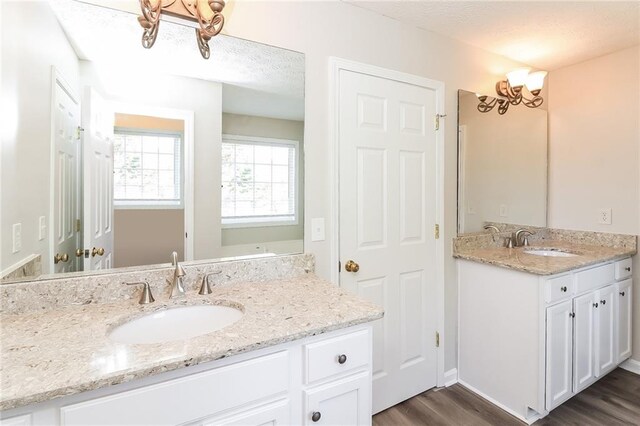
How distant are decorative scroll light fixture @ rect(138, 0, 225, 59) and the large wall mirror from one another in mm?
45

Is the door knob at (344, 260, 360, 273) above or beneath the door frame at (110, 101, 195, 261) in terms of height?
beneath

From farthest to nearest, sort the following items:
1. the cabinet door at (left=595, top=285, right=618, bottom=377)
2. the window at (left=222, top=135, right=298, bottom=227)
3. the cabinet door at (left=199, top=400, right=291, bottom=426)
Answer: the cabinet door at (left=595, top=285, right=618, bottom=377), the window at (left=222, top=135, right=298, bottom=227), the cabinet door at (left=199, top=400, right=291, bottom=426)

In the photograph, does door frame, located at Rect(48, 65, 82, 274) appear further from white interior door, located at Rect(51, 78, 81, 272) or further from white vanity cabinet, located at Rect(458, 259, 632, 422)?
white vanity cabinet, located at Rect(458, 259, 632, 422)

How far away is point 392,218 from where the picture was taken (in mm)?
2029

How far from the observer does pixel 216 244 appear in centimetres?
155

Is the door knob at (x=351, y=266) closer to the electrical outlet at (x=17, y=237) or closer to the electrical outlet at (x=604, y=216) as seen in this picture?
the electrical outlet at (x=17, y=237)

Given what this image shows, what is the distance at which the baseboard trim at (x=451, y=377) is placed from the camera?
7.40 feet

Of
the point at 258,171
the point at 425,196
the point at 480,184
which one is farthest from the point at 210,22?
the point at 480,184

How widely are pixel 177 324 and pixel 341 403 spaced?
0.68m

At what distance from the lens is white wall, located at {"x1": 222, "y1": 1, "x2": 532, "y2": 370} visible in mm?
1642

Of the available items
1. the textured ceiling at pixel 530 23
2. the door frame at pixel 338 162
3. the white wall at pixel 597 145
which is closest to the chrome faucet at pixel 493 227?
the door frame at pixel 338 162

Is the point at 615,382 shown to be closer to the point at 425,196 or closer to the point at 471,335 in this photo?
the point at 471,335

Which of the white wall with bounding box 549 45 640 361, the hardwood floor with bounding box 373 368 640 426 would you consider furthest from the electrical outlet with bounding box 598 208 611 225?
the hardwood floor with bounding box 373 368 640 426

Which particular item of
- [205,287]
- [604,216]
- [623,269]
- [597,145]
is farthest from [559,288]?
[205,287]
